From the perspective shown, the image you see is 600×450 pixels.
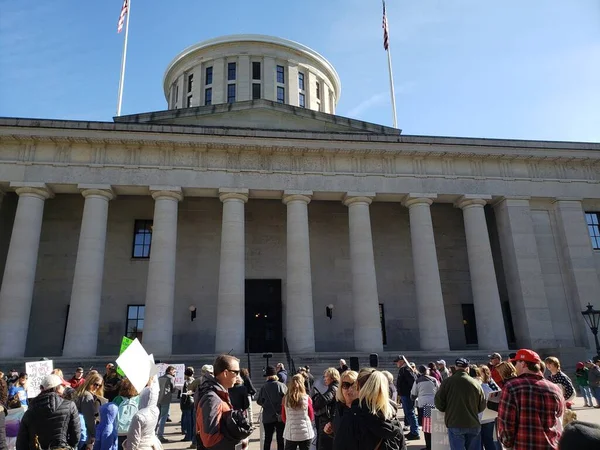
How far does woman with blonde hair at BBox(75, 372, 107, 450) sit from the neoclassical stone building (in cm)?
1544

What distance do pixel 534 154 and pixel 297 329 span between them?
1661 cm

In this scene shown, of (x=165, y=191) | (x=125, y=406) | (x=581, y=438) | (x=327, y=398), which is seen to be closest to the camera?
(x=581, y=438)

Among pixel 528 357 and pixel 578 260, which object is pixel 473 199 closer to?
pixel 578 260

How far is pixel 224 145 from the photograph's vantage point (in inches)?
968

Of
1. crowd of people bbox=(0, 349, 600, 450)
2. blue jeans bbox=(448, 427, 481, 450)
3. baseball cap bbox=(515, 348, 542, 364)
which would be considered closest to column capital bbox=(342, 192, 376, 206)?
crowd of people bbox=(0, 349, 600, 450)

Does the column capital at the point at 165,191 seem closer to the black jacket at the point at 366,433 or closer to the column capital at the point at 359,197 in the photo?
the column capital at the point at 359,197

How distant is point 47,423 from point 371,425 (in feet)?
12.1

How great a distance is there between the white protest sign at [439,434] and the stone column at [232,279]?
50.0ft

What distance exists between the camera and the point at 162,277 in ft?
74.5

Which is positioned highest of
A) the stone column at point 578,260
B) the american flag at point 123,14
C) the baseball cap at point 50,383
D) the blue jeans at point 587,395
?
the american flag at point 123,14

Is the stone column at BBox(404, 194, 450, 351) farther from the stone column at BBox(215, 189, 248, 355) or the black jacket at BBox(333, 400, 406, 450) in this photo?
the black jacket at BBox(333, 400, 406, 450)

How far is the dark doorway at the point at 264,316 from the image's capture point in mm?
27250

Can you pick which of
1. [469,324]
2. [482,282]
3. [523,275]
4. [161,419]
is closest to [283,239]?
[482,282]

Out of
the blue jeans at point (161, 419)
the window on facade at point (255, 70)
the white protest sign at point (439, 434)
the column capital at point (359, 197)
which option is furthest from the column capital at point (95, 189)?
the window on facade at point (255, 70)
